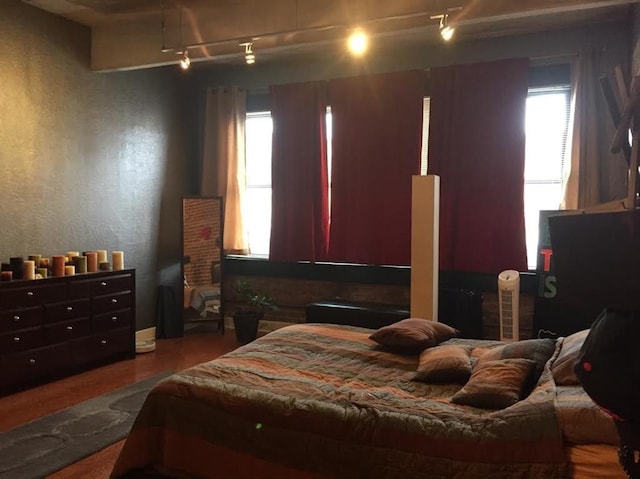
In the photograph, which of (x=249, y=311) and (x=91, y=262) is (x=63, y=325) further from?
(x=249, y=311)

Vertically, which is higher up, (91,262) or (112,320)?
(91,262)

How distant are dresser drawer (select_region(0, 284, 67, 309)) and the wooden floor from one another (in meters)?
0.63

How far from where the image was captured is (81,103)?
465 centimetres

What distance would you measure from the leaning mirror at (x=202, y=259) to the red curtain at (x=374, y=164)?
1282 millimetres

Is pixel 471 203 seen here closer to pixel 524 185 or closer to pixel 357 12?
pixel 524 185

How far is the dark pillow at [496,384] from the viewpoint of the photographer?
2062mm

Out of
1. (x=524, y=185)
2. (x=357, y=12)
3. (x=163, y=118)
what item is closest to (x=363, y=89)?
(x=357, y=12)

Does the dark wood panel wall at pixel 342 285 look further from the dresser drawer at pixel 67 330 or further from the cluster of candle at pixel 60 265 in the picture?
the dresser drawer at pixel 67 330

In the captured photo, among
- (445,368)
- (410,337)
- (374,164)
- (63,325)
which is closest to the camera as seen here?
(445,368)

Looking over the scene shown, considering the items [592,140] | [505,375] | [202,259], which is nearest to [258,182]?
[202,259]

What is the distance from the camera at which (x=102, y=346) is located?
4453 mm

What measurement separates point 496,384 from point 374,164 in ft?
10.4

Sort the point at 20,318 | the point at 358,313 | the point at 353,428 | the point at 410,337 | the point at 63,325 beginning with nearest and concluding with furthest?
the point at 353,428, the point at 410,337, the point at 20,318, the point at 63,325, the point at 358,313

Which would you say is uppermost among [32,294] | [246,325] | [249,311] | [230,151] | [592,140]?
[230,151]
